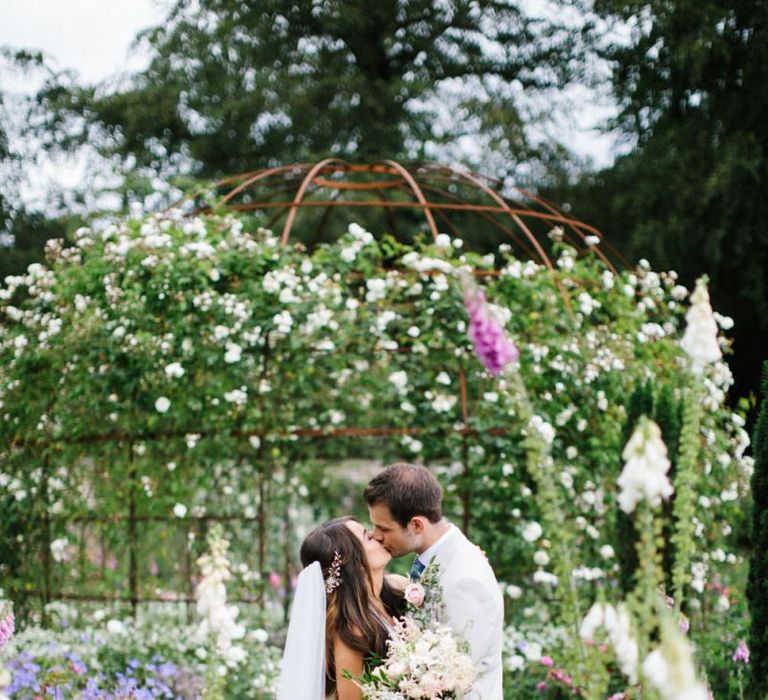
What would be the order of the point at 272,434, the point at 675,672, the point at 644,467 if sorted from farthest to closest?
1. the point at 272,434
2. the point at 644,467
3. the point at 675,672

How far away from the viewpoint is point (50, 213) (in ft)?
45.1

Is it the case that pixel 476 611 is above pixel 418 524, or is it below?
below

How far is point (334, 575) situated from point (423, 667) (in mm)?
498

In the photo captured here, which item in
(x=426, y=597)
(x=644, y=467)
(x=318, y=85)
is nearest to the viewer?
(x=644, y=467)

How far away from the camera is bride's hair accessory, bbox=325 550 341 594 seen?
2.97 metres

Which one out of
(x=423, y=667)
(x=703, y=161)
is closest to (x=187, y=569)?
(x=423, y=667)

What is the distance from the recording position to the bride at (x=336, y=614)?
298 cm

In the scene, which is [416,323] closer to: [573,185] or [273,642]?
[273,642]

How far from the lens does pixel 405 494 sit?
292 cm

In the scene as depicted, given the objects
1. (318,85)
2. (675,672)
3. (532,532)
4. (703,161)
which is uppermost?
(318,85)

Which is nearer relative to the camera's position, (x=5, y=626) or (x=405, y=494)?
(x=5, y=626)

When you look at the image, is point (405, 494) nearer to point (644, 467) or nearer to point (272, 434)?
point (644, 467)

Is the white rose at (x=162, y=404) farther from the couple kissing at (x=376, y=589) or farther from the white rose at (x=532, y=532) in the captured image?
the couple kissing at (x=376, y=589)

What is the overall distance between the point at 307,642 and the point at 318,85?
10.7m
